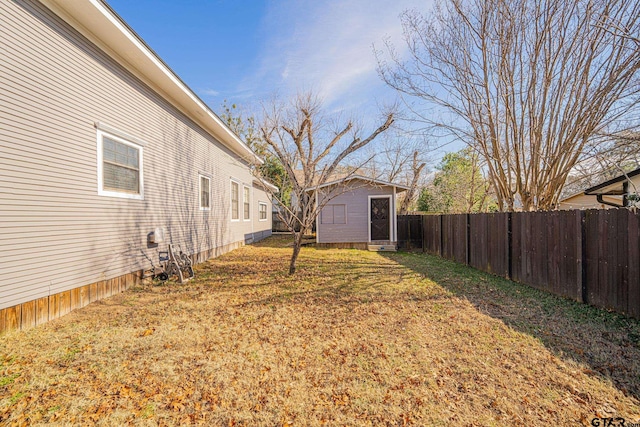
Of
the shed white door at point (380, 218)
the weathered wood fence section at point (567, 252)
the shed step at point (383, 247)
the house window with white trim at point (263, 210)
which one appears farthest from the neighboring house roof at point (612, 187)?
the house window with white trim at point (263, 210)

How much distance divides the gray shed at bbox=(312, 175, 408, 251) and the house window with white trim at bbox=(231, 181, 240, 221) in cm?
348

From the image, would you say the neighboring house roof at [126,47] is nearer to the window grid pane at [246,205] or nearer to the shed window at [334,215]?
the window grid pane at [246,205]

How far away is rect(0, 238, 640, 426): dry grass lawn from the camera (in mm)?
2182

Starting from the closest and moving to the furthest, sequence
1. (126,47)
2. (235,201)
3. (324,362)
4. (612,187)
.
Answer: (324,362)
(126,47)
(612,187)
(235,201)

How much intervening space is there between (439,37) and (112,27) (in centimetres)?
714

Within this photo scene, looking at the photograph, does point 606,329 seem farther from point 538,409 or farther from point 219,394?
point 219,394

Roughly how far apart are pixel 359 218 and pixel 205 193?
254 inches

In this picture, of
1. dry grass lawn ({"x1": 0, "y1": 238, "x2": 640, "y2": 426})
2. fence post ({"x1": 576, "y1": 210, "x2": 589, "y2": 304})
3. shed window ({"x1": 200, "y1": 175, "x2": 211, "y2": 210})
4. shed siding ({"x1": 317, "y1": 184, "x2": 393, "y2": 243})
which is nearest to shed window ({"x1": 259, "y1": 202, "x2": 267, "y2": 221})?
shed siding ({"x1": 317, "y1": 184, "x2": 393, "y2": 243})

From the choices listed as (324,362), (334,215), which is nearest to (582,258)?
(324,362)

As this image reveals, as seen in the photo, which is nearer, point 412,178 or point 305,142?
point 305,142

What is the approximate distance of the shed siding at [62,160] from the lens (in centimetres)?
353

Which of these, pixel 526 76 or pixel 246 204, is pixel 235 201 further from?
pixel 526 76

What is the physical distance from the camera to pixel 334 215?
12.8 metres

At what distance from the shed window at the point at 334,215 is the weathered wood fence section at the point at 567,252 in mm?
5378
